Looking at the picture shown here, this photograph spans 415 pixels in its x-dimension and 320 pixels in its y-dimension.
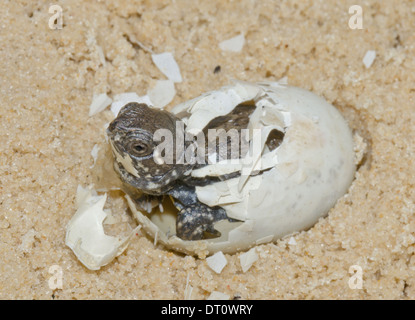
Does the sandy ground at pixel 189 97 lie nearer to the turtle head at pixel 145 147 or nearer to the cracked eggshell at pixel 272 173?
the cracked eggshell at pixel 272 173

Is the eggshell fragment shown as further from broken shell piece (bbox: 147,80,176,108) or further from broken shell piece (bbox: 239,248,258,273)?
broken shell piece (bbox: 147,80,176,108)

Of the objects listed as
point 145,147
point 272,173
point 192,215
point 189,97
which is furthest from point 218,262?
point 189,97

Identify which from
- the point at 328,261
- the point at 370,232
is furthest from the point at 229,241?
the point at 370,232

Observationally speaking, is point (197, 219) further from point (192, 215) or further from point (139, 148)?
point (139, 148)


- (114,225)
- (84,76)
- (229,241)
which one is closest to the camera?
(229,241)

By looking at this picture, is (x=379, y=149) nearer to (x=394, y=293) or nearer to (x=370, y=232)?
(x=370, y=232)

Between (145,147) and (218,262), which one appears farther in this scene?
(218,262)

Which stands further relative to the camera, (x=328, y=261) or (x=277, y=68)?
(x=277, y=68)

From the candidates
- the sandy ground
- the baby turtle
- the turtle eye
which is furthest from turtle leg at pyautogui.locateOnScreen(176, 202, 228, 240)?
the turtle eye
